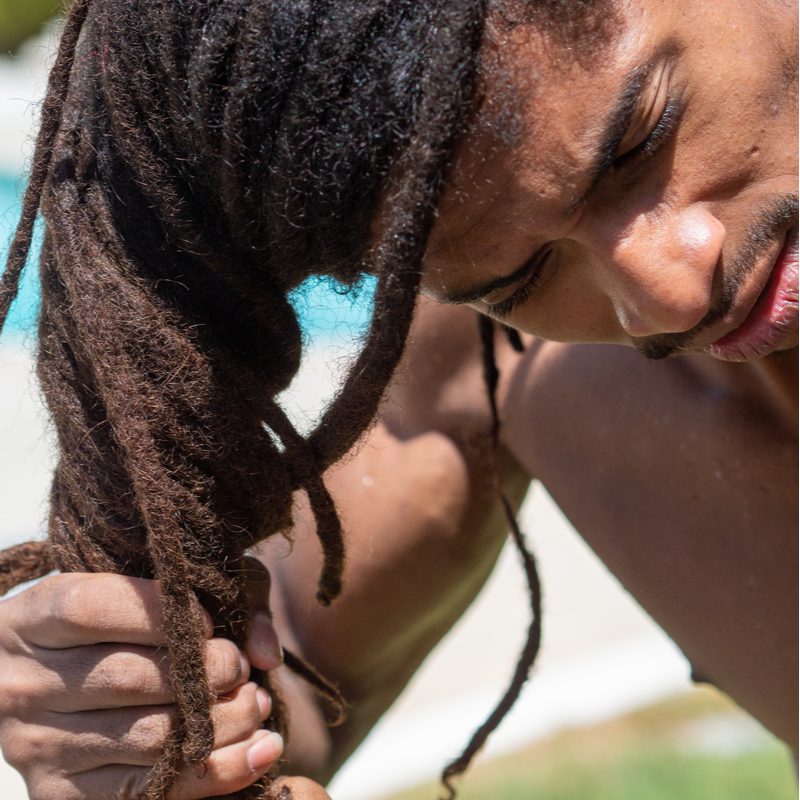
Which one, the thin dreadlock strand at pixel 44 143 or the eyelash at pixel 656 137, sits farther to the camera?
the thin dreadlock strand at pixel 44 143

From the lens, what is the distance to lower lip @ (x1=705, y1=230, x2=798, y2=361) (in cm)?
128

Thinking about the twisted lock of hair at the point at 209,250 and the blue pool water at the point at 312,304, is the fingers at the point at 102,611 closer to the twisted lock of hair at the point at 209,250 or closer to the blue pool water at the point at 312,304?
the twisted lock of hair at the point at 209,250

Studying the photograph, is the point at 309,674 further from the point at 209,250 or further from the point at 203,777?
the point at 209,250

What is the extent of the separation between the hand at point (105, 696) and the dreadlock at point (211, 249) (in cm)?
4

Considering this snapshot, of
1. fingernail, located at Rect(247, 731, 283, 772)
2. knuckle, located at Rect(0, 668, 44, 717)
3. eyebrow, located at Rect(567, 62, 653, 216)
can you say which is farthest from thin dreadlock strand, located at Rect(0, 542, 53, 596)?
eyebrow, located at Rect(567, 62, 653, 216)

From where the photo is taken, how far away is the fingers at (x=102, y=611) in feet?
4.19

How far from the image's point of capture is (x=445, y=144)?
1049mm

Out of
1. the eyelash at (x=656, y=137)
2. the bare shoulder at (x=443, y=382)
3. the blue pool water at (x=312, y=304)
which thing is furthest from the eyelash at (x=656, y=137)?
the bare shoulder at (x=443, y=382)

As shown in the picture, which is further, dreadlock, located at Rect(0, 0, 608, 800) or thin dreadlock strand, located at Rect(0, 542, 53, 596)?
thin dreadlock strand, located at Rect(0, 542, 53, 596)

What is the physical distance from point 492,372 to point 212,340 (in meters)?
0.80

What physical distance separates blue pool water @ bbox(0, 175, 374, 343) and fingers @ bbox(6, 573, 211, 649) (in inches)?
13.8

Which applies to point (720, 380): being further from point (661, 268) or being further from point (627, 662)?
point (627, 662)

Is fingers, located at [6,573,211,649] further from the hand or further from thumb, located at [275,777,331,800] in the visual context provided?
thumb, located at [275,777,331,800]

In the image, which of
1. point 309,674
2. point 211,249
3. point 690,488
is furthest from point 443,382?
point 211,249
